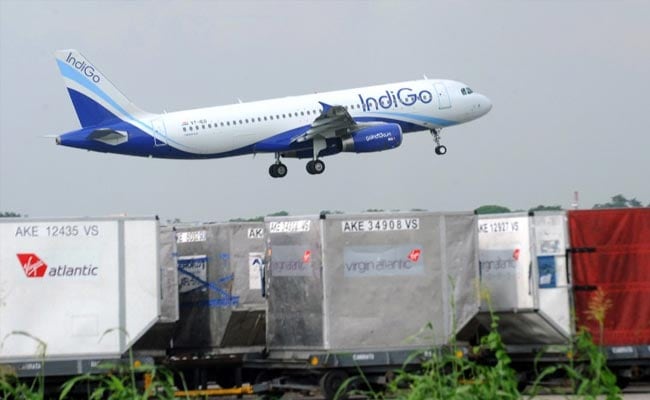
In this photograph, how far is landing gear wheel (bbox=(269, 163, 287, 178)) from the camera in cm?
5197

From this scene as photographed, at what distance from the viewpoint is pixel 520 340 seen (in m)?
18.7

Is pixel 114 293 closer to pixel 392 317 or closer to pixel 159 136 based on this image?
pixel 392 317

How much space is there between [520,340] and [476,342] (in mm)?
747

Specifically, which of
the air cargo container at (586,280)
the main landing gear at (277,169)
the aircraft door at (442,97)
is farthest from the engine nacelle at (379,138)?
the air cargo container at (586,280)

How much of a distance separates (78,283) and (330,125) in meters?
33.0

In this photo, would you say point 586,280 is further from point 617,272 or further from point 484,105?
point 484,105

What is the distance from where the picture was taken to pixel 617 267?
17969mm

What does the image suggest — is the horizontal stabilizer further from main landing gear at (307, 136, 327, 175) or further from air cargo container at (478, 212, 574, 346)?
air cargo container at (478, 212, 574, 346)

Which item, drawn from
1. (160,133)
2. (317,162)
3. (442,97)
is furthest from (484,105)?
(160,133)

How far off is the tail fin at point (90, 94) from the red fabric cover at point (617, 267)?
3313 cm

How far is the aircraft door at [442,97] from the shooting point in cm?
5041

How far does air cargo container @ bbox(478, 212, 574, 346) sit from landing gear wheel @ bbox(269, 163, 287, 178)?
33364mm

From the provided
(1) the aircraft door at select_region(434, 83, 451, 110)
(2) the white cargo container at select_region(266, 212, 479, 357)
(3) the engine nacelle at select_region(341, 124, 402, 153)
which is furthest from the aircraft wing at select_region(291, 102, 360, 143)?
(2) the white cargo container at select_region(266, 212, 479, 357)

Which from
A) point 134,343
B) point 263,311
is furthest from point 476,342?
point 134,343
